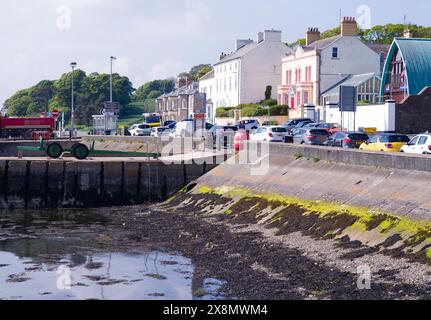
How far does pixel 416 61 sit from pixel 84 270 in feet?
185

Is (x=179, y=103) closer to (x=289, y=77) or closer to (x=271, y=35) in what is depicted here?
(x=271, y=35)

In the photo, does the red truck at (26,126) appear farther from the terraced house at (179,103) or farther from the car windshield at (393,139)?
the car windshield at (393,139)

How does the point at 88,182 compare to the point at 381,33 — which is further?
the point at 381,33

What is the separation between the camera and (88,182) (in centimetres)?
4666

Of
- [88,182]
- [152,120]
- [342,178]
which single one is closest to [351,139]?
[88,182]

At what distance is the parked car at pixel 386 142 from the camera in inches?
1704

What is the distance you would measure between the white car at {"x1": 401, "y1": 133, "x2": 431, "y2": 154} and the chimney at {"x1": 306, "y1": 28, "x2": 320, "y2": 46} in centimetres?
6316

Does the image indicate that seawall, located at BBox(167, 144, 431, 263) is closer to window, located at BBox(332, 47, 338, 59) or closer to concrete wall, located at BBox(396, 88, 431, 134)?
concrete wall, located at BBox(396, 88, 431, 134)

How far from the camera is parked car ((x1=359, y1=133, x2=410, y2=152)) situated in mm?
43278

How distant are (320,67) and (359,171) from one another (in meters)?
57.7

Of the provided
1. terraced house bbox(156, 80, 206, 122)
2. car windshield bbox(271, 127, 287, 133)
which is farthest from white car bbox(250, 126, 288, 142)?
terraced house bbox(156, 80, 206, 122)

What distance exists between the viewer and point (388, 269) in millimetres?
20562

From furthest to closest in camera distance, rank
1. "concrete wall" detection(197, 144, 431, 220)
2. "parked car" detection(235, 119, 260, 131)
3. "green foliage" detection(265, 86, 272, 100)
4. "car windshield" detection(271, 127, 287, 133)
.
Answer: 1. "green foliage" detection(265, 86, 272, 100)
2. "parked car" detection(235, 119, 260, 131)
3. "car windshield" detection(271, 127, 287, 133)
4. "concrete wall" detection(197, 144, 431, 220)
